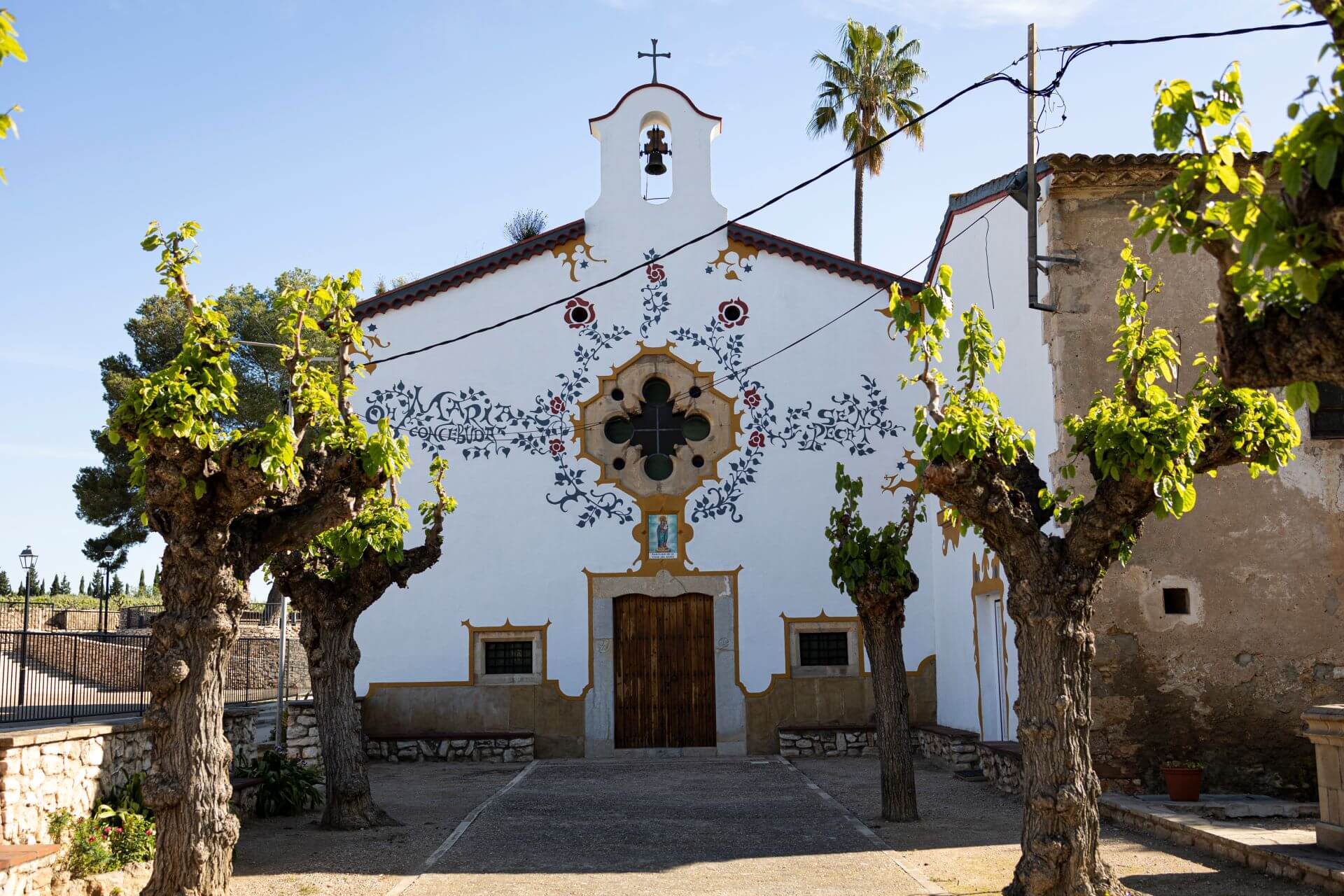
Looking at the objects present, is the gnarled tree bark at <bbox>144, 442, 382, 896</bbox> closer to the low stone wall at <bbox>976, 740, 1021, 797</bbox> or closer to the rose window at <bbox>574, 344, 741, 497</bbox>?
the low stone wall at <bbox>976, 740, 1021, 797</bbox>

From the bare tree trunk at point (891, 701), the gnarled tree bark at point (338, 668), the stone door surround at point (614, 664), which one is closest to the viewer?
the gnarled tree bark at point (338, 668)

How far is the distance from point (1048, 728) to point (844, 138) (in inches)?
776

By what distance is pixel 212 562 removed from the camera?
6.80m

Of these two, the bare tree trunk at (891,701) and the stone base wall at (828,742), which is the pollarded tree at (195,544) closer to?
the bare tree trunk at (891,701)

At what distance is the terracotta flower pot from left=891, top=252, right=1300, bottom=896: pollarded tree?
364 cm

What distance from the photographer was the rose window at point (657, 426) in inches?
622

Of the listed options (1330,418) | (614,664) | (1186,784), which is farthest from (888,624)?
(614,664)

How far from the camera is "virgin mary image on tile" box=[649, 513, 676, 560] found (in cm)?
1566

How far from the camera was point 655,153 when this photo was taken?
16.6 m

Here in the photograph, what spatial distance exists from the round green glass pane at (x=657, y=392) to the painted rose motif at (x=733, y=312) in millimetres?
Result: 1178

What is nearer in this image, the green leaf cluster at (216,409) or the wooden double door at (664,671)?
the green leaf cluster at (216,409)

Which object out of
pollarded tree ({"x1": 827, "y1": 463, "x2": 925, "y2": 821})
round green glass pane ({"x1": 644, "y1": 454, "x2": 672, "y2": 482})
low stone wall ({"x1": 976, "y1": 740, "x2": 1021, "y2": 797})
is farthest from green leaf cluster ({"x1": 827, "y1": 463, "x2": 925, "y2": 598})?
round green glass pane ({"x1": 644, "y1": 454, "x2": 672, "y2": 482})

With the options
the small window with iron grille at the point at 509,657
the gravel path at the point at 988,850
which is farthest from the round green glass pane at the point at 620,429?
the gravel path at the point at 988,850

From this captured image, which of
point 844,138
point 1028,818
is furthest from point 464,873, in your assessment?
point 844,138
